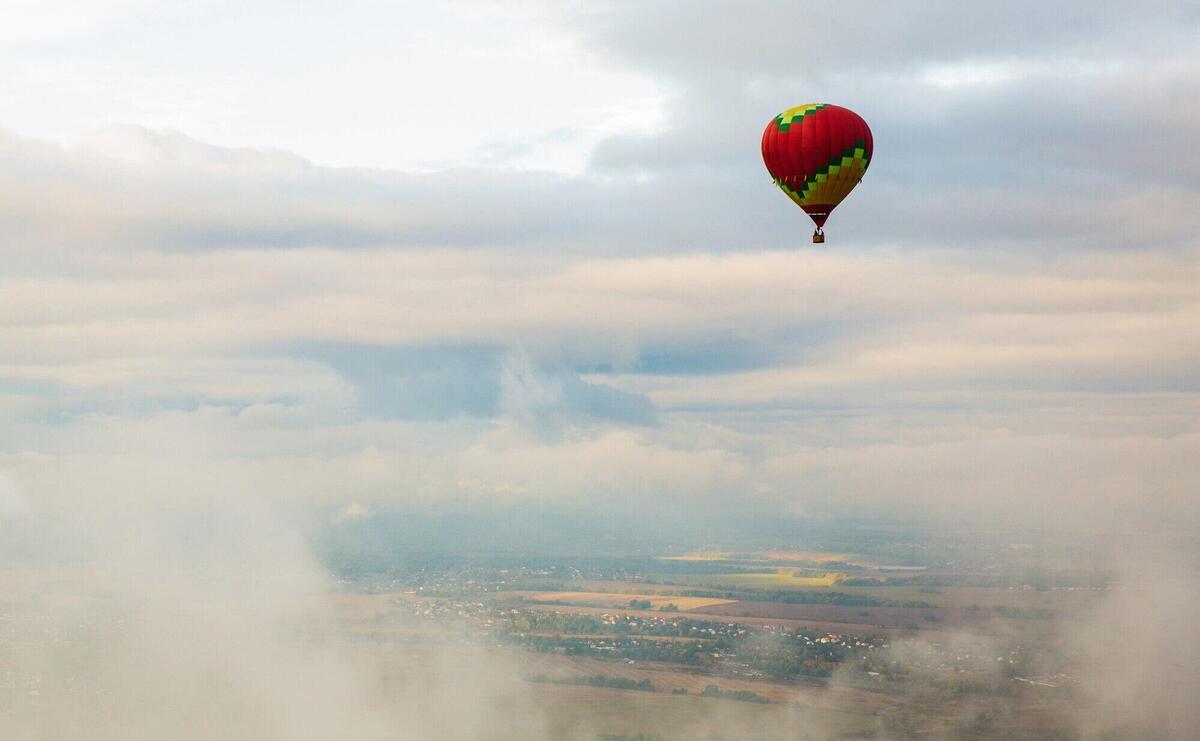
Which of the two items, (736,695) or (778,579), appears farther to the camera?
(778,579)

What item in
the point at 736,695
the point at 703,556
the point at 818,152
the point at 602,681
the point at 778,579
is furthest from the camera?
the point at 703,556

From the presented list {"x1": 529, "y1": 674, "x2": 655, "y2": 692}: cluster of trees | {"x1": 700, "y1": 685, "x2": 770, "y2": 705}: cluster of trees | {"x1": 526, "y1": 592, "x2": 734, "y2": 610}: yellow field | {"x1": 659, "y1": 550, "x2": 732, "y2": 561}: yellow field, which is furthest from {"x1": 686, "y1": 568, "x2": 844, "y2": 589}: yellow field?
{"x1": 700, "y1": 685, "x2": 770, "y2": 705}: cluster of trees

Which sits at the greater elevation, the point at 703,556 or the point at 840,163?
the point at 840,163

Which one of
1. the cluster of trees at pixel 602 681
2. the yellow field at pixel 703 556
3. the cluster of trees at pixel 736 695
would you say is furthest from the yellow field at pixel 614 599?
the cluster of trees at pixel 736 695

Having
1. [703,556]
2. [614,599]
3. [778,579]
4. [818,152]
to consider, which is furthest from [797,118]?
[703,556]

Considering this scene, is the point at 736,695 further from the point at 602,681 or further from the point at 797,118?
the point at 797,118

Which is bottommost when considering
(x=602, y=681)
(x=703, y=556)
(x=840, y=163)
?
(x=602, y=681)

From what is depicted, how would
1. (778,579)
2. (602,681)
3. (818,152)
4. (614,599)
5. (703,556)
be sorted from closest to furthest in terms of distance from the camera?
(818,152) → (602,681) → (614,599) → (778,579) → (703,556)
